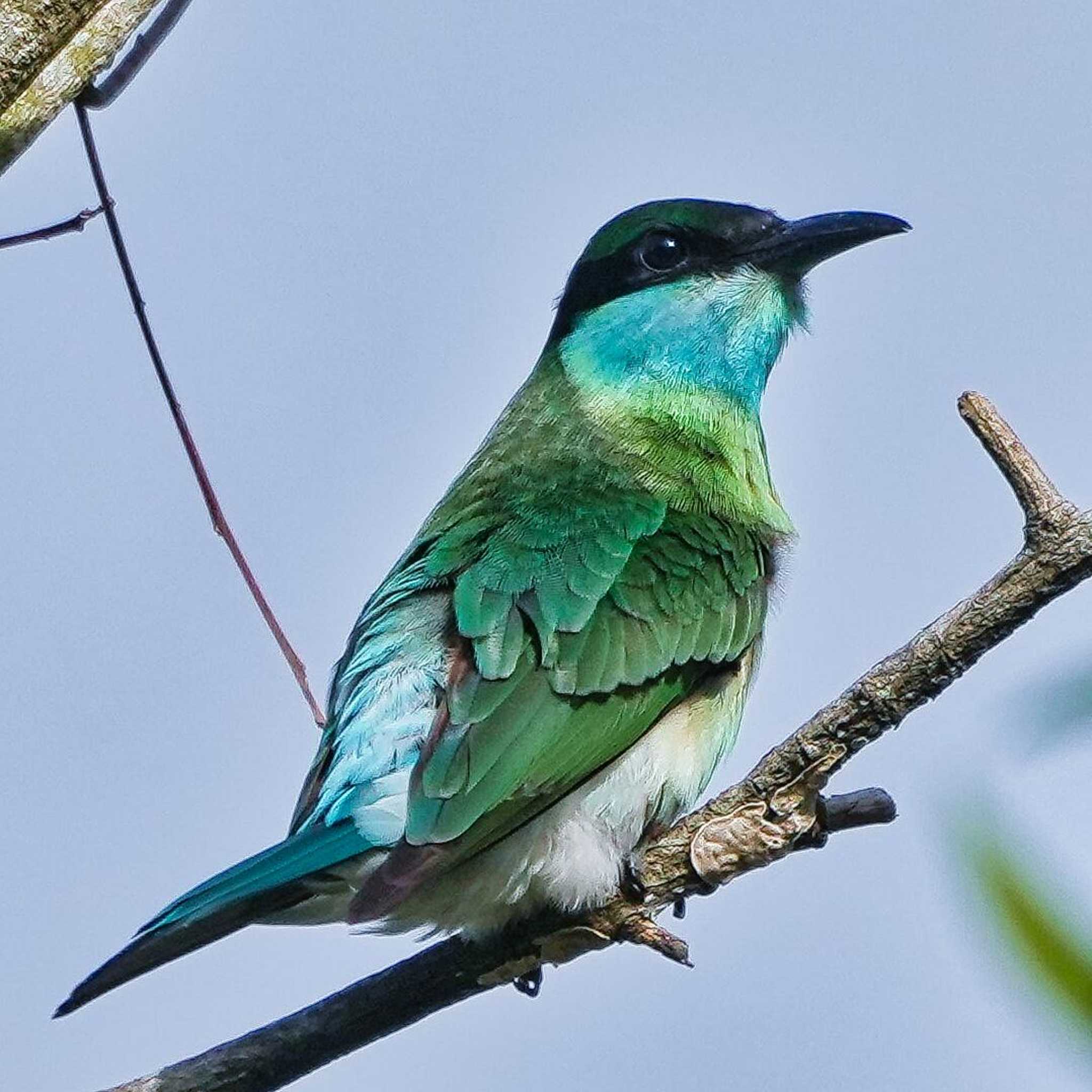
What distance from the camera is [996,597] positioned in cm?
263

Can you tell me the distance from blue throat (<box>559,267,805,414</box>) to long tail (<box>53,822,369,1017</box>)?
2013mm

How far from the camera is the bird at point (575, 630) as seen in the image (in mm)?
3414

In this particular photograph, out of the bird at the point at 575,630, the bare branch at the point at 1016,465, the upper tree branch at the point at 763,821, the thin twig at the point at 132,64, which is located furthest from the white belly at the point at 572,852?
the thin twig at the point at 132,64

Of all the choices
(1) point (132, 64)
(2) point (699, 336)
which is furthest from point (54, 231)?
(2) point (699, 336)

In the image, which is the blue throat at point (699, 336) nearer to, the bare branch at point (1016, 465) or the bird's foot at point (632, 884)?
the bird's foot at point (632, 884)

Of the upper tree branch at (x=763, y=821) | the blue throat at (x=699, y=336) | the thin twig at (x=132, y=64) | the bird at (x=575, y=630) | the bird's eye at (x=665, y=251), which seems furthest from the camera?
the bird's eye at (x=665, y=251)

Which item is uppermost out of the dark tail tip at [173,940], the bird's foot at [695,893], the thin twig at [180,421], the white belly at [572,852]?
the thin twig at [180,421]

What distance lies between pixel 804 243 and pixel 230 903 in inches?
110

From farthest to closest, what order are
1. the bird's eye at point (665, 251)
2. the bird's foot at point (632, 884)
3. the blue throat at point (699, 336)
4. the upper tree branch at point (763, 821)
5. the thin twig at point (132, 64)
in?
1. the bird's eye at point (665, 251)
2. the blue throat at point (699, 336)
3. the bird's foot at point (632, 884)
4. the thin twig at point (132, 64)
5. the upper tree branch at point (763, 821)

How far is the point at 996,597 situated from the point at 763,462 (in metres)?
2.35

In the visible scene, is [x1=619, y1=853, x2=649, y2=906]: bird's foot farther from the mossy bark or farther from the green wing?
the mossy bark

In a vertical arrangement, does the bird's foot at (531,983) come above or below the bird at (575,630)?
below

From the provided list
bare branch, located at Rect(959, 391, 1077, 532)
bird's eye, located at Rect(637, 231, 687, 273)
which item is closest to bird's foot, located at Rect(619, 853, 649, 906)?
bare branch, located at Rect(959, 391, 1077, 532)

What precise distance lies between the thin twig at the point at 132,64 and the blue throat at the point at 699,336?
2.15 metres
